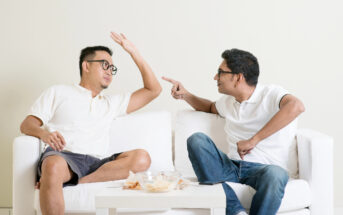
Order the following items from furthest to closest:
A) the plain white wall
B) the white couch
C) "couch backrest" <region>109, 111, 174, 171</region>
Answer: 1. the plain white wall
2. "couch backrest" <region>109, 111, 174, 171</region>
3. the white couch

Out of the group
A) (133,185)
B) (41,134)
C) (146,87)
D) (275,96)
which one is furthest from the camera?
(146,87)

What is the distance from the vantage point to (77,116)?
311cm

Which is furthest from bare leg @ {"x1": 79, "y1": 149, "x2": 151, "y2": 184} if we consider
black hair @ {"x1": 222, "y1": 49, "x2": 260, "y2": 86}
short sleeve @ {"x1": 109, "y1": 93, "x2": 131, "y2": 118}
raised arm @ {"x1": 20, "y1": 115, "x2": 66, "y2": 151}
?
black hair @ {"x1": 222, "y1": 49, "x2": 260, "y2": 86}

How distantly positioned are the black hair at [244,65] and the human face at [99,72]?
804 mm

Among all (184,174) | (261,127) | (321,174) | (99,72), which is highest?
(99,72)

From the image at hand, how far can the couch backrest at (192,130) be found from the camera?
3.27m

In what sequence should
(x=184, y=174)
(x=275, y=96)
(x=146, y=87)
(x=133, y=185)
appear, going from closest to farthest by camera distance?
(x=133, y=185) < (x=275, y=96) < (x=184, y=174) < (x=146, y=87)

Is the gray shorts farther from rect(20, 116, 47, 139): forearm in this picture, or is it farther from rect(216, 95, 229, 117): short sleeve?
rect(216, 95, 229, 117): short sleeve

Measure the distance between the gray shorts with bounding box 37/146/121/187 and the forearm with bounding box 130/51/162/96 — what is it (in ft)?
1.75

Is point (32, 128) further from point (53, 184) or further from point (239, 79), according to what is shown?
point (239, 79)

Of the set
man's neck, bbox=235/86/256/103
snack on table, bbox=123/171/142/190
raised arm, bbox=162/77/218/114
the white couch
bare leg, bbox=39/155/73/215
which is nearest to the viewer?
snack on table, bbox=123/171/142/190

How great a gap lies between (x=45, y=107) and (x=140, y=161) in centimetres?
70

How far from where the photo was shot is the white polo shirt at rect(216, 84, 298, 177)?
2.98m

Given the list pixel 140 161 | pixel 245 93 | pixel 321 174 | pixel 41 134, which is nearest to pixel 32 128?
pixel 41 134
